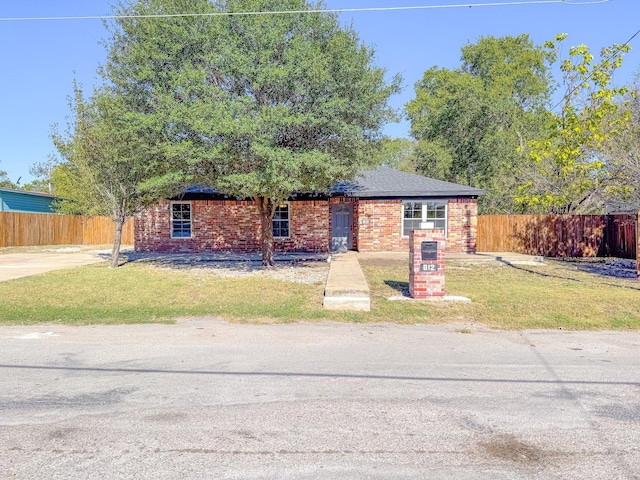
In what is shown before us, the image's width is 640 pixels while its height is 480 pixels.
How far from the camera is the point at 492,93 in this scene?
36.5 m

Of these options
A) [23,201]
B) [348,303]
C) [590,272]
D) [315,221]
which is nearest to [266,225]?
[315,221]

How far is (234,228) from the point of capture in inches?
803

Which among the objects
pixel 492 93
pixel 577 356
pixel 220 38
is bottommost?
pixel 577 356

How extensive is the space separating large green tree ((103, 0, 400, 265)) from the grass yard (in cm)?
258

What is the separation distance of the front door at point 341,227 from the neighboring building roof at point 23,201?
23145 millimetres

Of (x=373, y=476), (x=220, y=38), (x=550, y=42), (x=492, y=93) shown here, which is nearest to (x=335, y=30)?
(x=220, y=38)

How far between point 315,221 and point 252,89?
960 centimetres

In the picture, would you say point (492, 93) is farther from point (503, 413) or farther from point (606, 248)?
point (503, 413)

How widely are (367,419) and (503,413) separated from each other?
3.77ft

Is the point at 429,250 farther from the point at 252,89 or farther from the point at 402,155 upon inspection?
the point at 402,155

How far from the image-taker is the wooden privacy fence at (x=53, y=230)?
2745 cm

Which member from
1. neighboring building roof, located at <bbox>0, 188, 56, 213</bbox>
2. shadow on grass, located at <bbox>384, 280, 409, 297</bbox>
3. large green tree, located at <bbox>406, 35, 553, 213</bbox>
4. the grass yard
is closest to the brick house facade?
the grass yard

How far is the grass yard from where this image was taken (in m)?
8.06

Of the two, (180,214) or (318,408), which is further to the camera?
(180,214)
